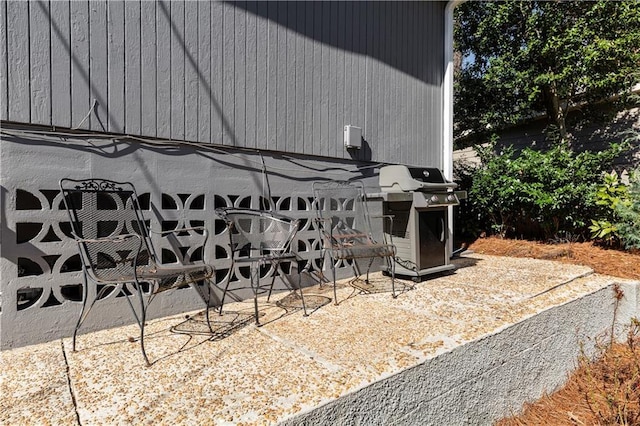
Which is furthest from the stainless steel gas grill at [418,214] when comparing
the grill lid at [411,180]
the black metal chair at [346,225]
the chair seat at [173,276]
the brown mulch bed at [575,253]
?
the chair seat at [173,276]

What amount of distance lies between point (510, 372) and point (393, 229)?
73.2 inches

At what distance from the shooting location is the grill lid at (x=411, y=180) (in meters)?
3.71

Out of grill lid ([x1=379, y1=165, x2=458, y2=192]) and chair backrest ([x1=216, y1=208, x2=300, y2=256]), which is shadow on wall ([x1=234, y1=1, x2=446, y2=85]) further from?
chair backrest ([x1=216, y1=208, x2=300, y2=256])

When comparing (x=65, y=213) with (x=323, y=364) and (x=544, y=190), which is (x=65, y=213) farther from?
(x=544, y=190)

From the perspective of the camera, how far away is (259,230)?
10.3ft

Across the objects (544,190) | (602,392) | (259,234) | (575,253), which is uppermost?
(544,190)

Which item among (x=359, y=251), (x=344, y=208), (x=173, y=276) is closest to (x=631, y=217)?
(x=344, y=208)

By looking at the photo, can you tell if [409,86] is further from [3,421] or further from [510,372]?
[3,421]

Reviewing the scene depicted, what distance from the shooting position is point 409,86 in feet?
15.6

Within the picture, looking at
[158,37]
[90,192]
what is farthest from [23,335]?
[158,37]

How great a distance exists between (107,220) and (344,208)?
230 cm

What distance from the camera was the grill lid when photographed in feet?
12.2

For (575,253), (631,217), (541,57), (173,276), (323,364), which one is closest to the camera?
(323,364)

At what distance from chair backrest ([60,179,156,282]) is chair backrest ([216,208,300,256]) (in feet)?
2.02
